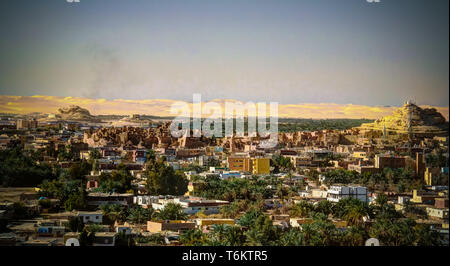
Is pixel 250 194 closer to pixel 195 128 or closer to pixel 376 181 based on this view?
pixel 376 181

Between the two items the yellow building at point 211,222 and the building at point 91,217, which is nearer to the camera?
the yellow building at point 211,222

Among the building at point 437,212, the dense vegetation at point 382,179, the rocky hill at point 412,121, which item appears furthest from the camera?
the dense vegetation at point 382,179

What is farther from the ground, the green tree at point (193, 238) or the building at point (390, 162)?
the building at point (390, 162)

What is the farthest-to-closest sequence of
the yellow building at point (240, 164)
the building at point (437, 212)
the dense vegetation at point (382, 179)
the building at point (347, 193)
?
1. the yellow building at point (240, 164)
2. the dense vegetation at point (382, 179)
3. the building at point (347, 193)
4. the building at point (437, 212)

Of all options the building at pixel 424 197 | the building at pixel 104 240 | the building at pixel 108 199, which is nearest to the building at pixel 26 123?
the building at pixel 108 199

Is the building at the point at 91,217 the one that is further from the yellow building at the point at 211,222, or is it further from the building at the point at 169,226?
the yellow building at the point at 211,222
